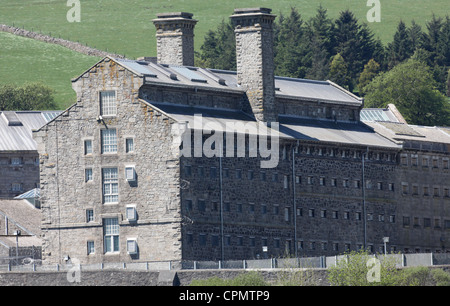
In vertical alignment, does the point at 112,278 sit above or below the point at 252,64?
below

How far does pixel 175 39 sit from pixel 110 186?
17.5m

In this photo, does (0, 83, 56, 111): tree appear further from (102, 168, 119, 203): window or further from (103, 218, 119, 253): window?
(103, 218, 119, 253): window

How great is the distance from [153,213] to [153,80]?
8.80 m

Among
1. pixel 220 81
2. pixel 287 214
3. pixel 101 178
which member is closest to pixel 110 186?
pixel 101 178

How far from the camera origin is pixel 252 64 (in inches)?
4360

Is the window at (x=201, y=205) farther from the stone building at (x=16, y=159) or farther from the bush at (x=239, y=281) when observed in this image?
the stone building at (x=16, y=159)

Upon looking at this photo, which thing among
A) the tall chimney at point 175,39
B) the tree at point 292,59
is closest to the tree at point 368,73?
the tree at point 292,59

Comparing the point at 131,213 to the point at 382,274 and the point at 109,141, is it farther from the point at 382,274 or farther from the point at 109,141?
the point at 382,274

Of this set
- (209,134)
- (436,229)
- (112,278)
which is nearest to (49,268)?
(112,278)

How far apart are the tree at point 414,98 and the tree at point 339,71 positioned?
A: 70.8 ft

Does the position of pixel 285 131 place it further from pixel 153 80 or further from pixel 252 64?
pixel 153 80

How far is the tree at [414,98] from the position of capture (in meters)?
169

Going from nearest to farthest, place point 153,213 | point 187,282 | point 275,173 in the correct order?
point 187,282, point 153,213, point 275,173

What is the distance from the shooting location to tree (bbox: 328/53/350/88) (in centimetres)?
19450
